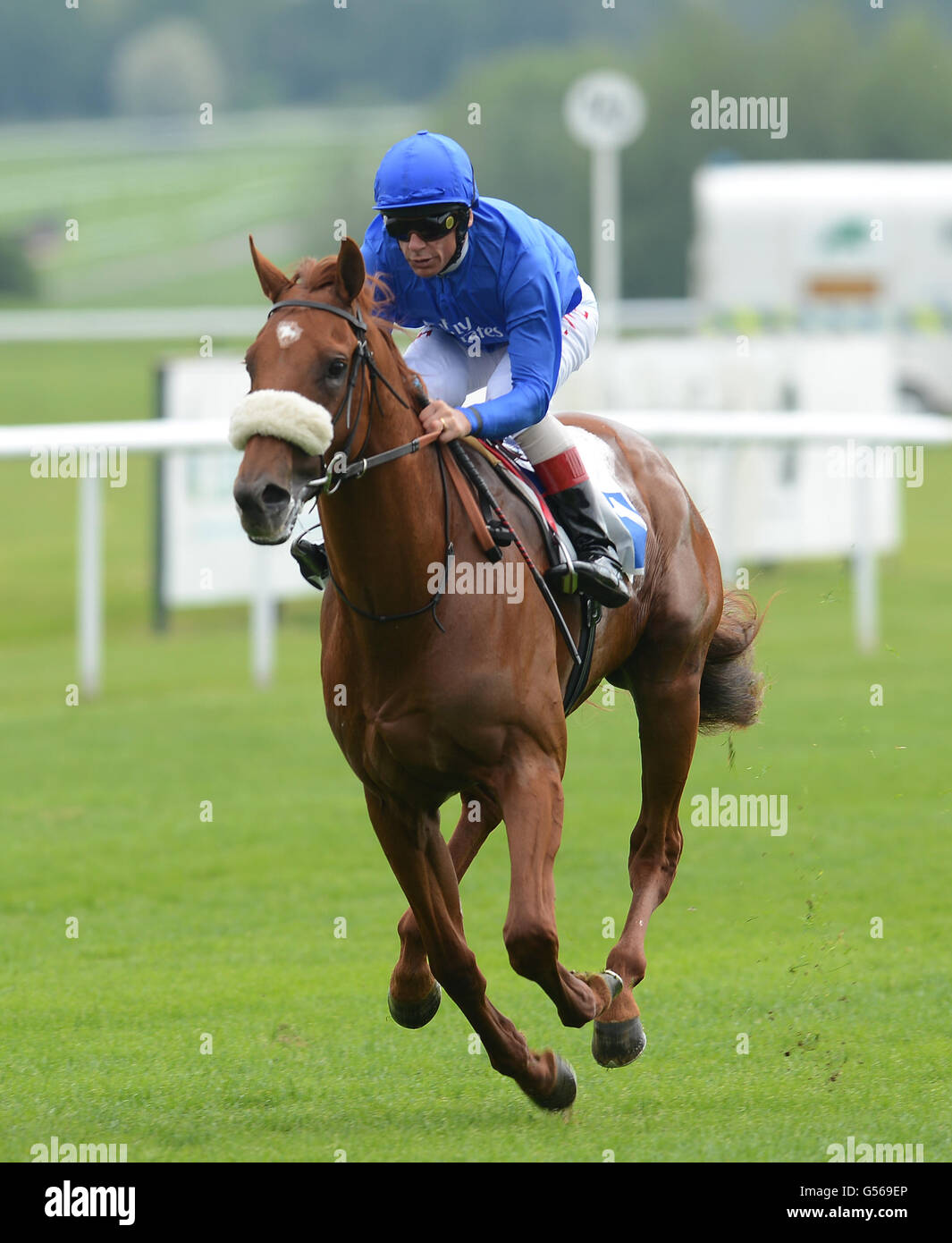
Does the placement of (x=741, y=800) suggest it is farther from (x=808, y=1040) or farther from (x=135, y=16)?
(x=135, y=16)

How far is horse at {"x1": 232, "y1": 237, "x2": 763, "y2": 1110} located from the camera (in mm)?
3768

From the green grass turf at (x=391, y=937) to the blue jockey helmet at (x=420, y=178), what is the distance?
2.01 metres

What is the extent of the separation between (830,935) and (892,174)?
23.0 meters

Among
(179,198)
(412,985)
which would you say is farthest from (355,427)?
(179,198)

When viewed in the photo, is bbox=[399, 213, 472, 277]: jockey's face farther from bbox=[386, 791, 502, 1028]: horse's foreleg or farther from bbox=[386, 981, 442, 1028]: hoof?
bbox=[386, 981, 442, 1028]: hoof

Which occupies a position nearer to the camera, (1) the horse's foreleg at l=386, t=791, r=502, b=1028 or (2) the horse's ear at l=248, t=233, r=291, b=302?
(2) the horse's ear at l=248, t=233, r=291, b=302

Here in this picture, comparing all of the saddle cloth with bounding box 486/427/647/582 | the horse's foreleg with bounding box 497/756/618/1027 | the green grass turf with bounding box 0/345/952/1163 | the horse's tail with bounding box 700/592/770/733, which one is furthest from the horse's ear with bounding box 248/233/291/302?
the horse's tail with bounding box 700/592/770/733

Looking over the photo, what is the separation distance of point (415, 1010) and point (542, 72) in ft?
150

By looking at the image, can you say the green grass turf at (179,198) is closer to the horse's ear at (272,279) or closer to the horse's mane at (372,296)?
the horse's mane at (372,296)

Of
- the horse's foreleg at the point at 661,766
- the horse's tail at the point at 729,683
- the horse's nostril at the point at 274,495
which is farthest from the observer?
the horse's tail at the point at 729,683

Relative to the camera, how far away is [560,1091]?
177 inches

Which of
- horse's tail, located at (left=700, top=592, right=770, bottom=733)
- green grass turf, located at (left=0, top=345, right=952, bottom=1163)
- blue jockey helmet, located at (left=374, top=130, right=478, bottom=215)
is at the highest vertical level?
blue jockey helmet, located at (left=374, top=130, right=478, bottom=215)

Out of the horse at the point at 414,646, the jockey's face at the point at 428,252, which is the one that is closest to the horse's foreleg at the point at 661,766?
the horse at the point at 414,646

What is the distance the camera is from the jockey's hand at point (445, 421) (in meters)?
4.14
